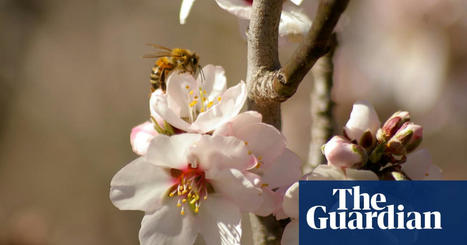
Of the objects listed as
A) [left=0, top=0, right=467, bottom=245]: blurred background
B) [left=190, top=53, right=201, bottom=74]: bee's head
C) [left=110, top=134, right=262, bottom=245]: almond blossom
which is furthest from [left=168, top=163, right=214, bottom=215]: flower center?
[left=0, top=0, right=467, bottom=245]: blurred background

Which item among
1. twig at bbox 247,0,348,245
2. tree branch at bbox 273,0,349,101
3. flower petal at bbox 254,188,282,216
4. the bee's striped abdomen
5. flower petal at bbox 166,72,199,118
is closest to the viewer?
tree branch at bbox 273,0,349,101

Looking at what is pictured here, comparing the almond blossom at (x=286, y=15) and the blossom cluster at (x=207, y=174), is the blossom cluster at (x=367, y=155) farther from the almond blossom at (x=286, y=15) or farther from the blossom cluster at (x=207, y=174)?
the almond blossom at (x=286, y=15)

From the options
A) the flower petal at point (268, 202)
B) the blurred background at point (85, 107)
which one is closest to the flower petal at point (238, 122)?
the flower petal at point (268, 202)

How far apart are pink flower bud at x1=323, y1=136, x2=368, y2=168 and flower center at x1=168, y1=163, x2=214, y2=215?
216 mm

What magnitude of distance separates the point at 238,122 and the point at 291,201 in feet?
0.47

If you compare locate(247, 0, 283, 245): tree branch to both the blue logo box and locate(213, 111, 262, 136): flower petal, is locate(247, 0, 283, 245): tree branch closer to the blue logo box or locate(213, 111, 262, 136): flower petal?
locate(213, 111, 262, 136): flower petal

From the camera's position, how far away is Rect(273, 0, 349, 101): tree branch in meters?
0.66

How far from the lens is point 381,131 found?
3.06 feet

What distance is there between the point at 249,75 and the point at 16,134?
341 centimetres

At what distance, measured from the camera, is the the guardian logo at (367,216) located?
90 cm

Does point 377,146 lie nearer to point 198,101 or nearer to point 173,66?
point 198,101

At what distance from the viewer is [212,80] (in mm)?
1104

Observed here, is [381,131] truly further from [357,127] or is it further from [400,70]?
[400,70]

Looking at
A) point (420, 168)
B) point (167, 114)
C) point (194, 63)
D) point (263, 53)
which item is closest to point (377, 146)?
point (420, 168)
